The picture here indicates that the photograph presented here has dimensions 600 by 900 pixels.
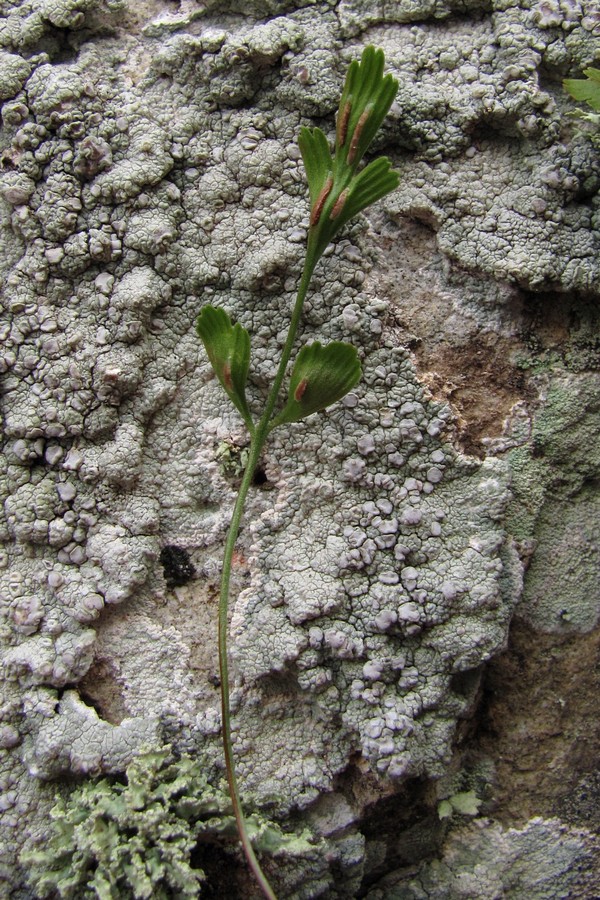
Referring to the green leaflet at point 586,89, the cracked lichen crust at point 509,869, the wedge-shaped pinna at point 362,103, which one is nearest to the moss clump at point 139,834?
the cracked lichen crust at point 509,869

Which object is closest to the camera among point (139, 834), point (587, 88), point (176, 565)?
point (139, 834)

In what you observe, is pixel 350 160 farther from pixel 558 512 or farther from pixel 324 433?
pixel 558 512

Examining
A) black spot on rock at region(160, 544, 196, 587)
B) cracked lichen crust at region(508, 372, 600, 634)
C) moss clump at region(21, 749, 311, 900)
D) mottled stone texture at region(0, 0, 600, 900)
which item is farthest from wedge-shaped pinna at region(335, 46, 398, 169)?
moss clump at region(21, 749, 311, 900)

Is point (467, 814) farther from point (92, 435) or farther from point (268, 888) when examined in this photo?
point (92, 435)

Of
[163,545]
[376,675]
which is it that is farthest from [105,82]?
[376,675]

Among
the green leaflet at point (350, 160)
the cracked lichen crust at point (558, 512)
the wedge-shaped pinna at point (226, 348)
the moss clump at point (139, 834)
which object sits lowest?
the moss clump at point (139, 834)

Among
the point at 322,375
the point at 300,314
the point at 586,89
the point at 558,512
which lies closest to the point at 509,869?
the point at 558,512

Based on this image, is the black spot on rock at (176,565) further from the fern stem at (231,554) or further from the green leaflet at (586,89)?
the green leaflet at (586,89)
